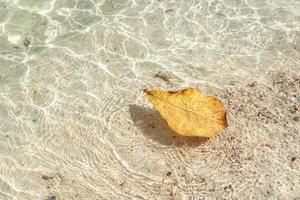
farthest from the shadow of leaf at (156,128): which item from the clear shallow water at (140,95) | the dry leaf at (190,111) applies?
the dry leaf at (190,111)

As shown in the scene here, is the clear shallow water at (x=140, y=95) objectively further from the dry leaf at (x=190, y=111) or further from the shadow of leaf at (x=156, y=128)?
the dry leaf at (x=190, y=111)

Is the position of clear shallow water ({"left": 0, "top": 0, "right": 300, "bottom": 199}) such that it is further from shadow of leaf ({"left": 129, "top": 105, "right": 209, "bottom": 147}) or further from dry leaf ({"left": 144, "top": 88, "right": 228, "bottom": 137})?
dry leaf ({"left": 144, "top": 88, "right": 228, "bottom": 137})

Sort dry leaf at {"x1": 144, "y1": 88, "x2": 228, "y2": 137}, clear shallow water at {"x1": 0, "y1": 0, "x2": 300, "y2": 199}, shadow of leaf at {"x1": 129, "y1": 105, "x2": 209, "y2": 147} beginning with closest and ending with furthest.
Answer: clear shallow water at {"x1": 0, "y1": 0, "x2": 300, "y2": 199} < dry leaf at {"x1": 144, "y1": 88, "x2": 228, "y2": 137} < shadow of leaf at {"x1": 129, "y1": 105, "x2": 209, "y2": 147}

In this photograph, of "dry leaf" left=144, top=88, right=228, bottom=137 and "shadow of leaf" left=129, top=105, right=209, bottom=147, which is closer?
"dry leaf" left=144, top=88, right=228, bottom=137

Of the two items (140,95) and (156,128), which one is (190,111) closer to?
(156,128)

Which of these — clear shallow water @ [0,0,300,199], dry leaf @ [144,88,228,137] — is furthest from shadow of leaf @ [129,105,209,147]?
dry leaf @ [144,88,228,137]

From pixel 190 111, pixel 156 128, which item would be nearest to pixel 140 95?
pixel 156 128

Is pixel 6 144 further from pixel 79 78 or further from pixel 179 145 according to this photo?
pixel 179 145
